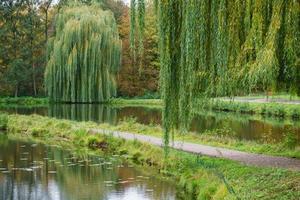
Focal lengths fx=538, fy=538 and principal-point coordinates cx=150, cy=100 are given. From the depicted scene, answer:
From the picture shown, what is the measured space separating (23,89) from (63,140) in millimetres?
25637

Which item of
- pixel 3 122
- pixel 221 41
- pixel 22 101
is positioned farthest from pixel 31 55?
pixel 221 41

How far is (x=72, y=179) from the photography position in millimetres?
12742

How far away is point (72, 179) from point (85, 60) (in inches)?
885

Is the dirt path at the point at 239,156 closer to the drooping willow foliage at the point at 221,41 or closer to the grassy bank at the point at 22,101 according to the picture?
the drooping willow foliage at the point at 221,41

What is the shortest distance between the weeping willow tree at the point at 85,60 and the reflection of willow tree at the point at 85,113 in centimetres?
119

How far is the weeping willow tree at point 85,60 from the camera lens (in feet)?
114

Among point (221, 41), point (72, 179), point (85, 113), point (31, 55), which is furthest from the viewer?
point (31, 55)

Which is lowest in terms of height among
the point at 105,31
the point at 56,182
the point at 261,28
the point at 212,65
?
the point at 56,182

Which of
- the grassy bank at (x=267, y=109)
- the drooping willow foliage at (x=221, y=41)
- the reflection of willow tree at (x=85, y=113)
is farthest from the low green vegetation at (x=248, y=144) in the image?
the grassy bank at (x=267, y=109)

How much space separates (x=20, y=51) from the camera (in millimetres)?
42031

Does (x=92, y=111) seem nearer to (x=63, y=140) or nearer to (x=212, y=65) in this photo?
(x=63, y=140)

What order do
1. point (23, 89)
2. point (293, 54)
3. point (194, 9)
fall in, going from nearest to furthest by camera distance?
1. point (293, 54)
2. point (194, 9)
3. point (23, 89)

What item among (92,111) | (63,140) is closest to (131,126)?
(63,140)

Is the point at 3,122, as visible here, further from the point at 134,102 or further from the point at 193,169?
the point at 134,102
